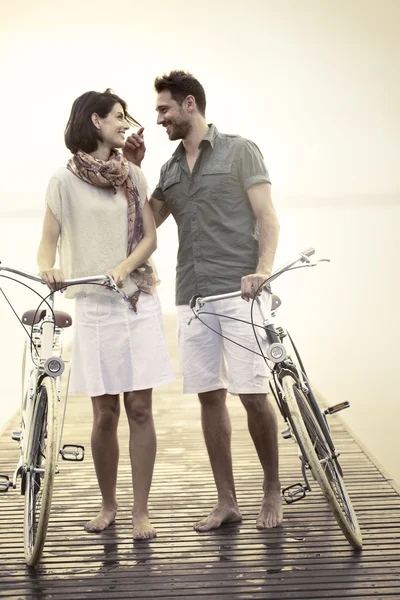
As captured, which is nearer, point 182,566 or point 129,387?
point 182,566

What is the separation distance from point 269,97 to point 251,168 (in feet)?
44.1

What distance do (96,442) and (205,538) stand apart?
493 millimetres

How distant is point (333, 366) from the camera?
28.6ft

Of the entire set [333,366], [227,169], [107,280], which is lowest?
[333,366]

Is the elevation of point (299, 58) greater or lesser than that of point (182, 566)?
greater

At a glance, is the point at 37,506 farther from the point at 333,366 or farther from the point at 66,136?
the point at 333,366

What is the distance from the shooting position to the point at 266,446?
3117 millimetres

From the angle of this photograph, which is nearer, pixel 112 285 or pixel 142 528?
pixel 112 285

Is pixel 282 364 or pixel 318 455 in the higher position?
pixel 282 364

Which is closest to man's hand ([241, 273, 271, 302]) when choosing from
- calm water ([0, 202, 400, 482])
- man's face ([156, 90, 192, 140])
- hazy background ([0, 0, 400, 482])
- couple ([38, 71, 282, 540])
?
couple ([38, 71, 282, 540])

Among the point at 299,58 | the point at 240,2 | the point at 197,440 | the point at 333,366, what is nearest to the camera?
the point at 197,440

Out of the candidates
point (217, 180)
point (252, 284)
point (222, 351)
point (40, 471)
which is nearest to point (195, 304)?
point (252, 284)

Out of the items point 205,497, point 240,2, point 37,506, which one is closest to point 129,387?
point 37,506

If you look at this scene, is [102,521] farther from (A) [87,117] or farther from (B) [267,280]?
(A) [87,117]
